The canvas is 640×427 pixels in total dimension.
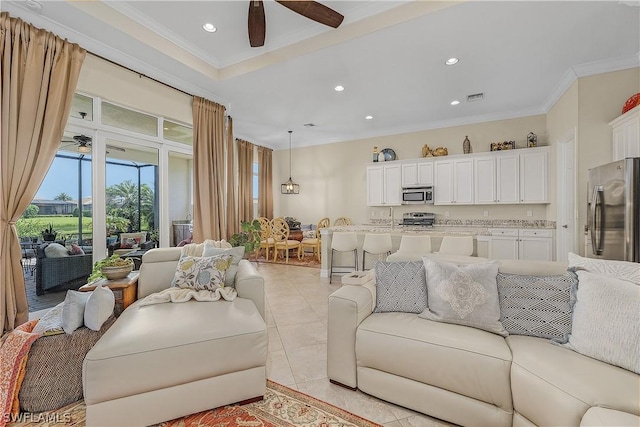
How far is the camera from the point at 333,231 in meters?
4.64

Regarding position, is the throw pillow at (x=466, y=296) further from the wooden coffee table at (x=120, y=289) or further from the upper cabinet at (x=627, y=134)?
the upper cabinet at (x=627, y=134)

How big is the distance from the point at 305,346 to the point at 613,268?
2166mm

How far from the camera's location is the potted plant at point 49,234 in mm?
2729

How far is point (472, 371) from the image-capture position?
1.41 meters

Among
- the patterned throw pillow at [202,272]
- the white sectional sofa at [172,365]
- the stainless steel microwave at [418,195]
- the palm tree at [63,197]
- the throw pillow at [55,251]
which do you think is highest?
the stainless steel microwave at [418,195]

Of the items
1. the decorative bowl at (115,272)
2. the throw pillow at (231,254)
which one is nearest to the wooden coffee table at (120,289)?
the decorative bowl at (115,272)

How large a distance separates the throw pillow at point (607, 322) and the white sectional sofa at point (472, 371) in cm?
5

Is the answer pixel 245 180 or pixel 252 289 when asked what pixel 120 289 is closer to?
pixel 252 289

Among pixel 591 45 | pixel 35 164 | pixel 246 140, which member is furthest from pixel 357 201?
pixel 35 164

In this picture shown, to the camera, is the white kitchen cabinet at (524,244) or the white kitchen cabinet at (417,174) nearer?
the white kitchen cabinet at (524,244)

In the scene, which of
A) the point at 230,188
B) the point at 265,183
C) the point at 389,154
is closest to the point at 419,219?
the point at 389,154

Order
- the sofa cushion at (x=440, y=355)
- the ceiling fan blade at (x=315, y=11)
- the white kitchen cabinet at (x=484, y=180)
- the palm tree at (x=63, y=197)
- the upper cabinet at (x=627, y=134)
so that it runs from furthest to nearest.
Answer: the white kitchen cabinet at (x=484, y=180) < the palm tree at (x=63, y=197) < the upper cabinet at (x=627, y=134) < the ceiling fan blade at (x=315, y=11) < the sofa cushion at (x=440, y=355)

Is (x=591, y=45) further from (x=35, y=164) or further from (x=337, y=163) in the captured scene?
(x=35, y=164)

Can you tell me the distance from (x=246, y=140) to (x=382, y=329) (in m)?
6.07
